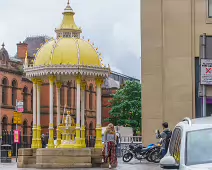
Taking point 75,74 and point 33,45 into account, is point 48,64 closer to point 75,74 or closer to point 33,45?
point 75,74

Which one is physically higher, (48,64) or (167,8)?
(167,8)

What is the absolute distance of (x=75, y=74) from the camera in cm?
2805

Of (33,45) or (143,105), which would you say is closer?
(143,105)

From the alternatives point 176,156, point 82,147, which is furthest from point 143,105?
point 176,156

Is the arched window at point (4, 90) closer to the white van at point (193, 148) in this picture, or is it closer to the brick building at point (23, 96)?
the brick building at point (23, 96)

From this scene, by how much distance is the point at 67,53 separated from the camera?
28406mm

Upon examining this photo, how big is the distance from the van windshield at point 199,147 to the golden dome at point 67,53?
59.7 feet

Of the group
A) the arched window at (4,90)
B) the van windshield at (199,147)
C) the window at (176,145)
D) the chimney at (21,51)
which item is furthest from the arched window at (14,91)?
the van windshield at (199,147)

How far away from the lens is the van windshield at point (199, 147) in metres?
9.59

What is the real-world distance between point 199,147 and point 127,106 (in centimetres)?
7285

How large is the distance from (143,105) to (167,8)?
4.29 meters

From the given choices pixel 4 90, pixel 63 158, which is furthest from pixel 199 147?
pixel 4 90

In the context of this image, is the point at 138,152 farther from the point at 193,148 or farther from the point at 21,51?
the point at 21,51

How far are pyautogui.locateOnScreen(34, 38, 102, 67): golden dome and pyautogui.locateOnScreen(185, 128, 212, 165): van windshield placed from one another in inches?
716
